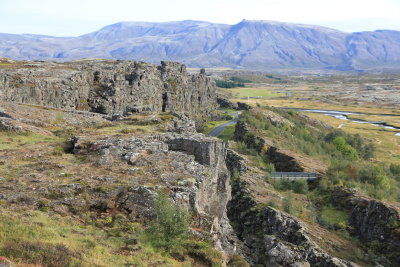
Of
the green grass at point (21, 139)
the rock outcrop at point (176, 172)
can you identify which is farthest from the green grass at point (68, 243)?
the green grass at point (21, 139)

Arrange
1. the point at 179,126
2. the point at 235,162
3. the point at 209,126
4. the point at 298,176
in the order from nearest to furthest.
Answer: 1. the point at 179,126
2. the point at 298,176
3. the point at 235,162
4. the point at 209,126

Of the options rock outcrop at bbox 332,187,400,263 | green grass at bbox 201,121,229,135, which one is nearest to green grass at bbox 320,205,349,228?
rock outcrop at bbox 332,187,400,263

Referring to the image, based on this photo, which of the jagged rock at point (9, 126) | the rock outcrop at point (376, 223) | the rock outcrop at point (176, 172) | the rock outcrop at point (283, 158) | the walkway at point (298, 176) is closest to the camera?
the rock outcrop at point (176, 172)

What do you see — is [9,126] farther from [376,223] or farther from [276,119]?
[276,119]

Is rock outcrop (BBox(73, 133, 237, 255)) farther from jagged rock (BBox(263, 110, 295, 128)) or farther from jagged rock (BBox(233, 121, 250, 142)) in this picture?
jagged rock (BBox(263, 110, 295, 128))

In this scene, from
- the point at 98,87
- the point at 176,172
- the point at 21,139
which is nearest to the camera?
the point at 176,172

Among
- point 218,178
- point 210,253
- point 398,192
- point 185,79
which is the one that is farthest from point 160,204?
point 185,79

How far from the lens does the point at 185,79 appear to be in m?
137

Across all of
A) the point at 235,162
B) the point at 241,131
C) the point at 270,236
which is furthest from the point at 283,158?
the point at 270,236

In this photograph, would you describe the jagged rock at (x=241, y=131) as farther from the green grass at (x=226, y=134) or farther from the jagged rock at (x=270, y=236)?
the jagged rock at (x=270, y=236)

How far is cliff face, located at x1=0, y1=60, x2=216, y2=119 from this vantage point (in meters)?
69.0

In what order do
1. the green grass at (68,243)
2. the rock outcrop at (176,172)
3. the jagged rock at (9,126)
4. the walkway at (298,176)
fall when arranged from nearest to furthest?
the green grass at (68,243), the rock outcrop at (176,172), the jagged rock at (9,126), the walkway at (298,176)

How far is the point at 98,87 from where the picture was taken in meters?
89.3

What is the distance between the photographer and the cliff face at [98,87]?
226ft
